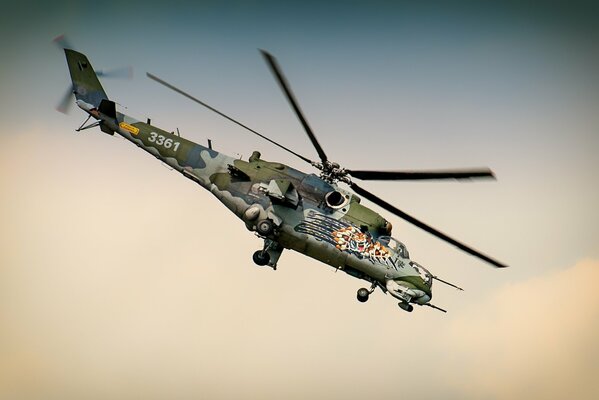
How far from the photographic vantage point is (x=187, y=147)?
34.8 metres

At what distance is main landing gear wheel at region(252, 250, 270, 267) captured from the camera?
109 ft

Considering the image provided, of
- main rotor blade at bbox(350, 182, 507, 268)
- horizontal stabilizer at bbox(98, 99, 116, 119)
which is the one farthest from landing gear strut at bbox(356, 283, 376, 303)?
horizontal stabilizer at bbox(98, 99, 116, 119)

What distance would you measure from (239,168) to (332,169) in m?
4.11

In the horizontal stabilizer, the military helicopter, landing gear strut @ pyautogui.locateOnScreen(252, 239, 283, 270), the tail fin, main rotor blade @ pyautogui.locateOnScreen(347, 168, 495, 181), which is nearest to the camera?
main rotor blade @ pyautogui.locateOnScreen(347, 168, 495, 181)

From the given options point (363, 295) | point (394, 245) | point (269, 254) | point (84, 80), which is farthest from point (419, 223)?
point (84, 80)

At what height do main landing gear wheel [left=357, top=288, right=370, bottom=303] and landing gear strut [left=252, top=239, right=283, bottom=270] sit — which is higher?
landing gear strut [left=252, top=239, right=283, bottom=270]

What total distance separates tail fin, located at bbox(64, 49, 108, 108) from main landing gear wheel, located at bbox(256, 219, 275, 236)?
10.8 metres

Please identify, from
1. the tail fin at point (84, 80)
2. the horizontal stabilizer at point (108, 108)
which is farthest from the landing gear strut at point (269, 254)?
the tail fin at point (84, 80)

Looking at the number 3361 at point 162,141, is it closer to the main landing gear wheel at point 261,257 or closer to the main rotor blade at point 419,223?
the main landing gear wheel at point 261,257

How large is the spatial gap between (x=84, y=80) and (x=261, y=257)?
1273 centimetres

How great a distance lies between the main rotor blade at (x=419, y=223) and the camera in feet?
95.2

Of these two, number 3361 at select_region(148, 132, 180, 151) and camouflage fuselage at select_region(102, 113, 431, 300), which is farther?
number 3361 at select_region(148, 132, 180, 151)

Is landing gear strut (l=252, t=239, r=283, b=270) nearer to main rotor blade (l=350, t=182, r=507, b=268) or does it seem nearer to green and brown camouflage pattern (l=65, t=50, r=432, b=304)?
green and brown camouflage pattern (l=65, t=50, r=432, b=304)

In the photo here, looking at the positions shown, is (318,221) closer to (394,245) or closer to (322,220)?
(322,220)
